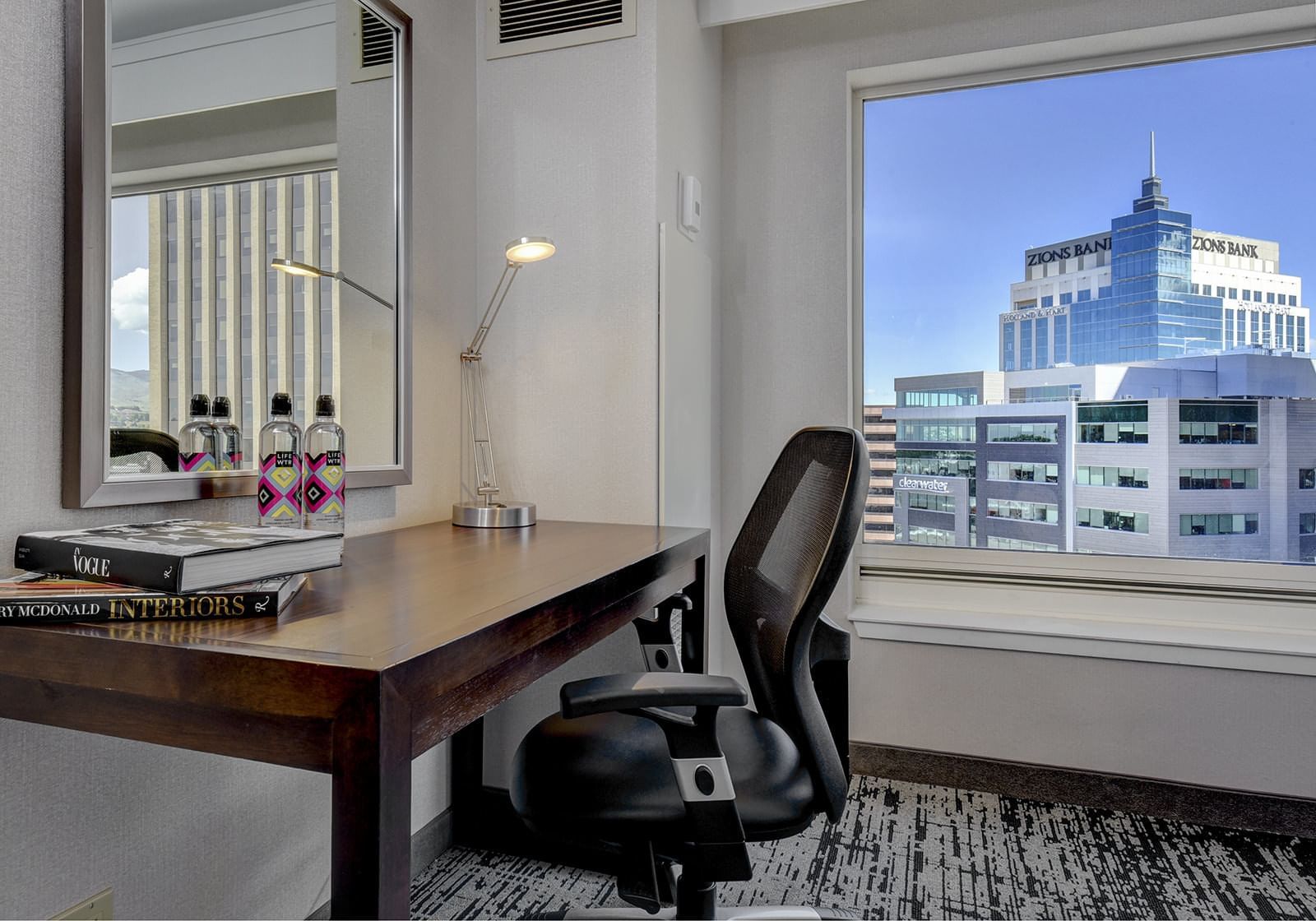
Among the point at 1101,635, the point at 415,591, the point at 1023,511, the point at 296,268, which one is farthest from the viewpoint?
the point at 1023,511

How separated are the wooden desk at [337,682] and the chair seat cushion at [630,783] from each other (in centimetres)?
21

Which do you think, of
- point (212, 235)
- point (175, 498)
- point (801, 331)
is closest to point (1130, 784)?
point (801, 331)

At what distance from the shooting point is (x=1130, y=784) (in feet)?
6.94

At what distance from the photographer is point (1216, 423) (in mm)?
2250

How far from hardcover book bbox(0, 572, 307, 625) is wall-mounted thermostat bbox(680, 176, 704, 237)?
1596 millimetres

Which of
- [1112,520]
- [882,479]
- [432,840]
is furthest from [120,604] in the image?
[1112,520]

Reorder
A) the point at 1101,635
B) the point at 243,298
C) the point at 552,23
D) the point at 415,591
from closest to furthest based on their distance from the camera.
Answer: the point at 415,591 < the point at 243,298 < the point at 552,23 < the point at 1101,635

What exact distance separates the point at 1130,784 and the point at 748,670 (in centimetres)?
145

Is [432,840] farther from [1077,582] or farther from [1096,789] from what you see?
[1077,582]

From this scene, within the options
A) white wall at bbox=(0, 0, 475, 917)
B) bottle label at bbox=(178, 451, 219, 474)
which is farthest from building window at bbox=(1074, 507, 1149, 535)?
bottle label at bbox=(178, 451, 219, 474)

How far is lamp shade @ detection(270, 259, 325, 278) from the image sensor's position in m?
1.40

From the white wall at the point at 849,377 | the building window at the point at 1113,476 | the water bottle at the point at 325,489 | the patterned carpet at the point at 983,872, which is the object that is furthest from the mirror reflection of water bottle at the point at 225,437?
the building window at the point at 1113,476

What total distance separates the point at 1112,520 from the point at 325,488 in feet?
7.32

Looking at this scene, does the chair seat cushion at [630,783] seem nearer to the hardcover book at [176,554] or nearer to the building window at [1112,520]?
the hardcover book at [176,554]
